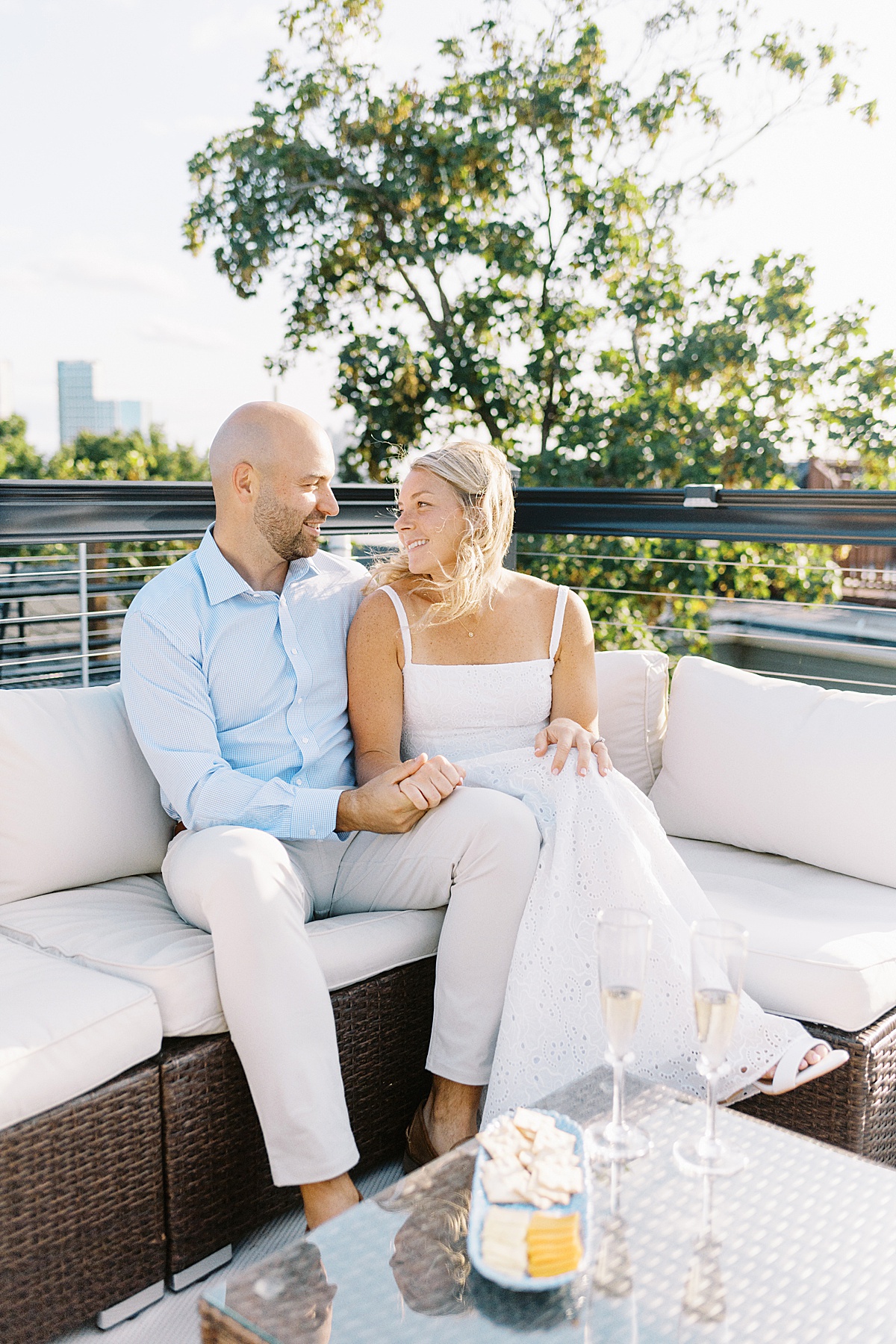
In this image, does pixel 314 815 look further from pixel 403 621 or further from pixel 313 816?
pixel 403 621

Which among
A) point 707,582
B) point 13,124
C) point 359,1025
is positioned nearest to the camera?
point 359,1025

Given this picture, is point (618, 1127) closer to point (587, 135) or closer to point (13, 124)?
point (587, 135)

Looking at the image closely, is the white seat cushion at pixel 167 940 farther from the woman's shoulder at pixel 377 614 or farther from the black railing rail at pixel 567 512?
the black railing rail at pixel 567 512

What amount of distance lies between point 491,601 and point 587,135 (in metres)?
5.04

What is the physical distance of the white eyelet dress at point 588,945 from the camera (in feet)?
5.76

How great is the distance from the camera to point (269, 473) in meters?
2.19

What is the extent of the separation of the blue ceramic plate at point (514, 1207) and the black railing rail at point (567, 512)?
2267mm

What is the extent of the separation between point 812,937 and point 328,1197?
0.96m

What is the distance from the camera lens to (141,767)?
216 cm

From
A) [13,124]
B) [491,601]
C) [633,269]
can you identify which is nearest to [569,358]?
[633,269]

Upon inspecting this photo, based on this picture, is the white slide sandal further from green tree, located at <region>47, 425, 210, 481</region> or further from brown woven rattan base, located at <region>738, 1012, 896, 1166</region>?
green tree, located at <region>47, 425, 210, 481</region>

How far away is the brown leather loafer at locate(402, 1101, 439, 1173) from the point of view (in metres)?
1.88

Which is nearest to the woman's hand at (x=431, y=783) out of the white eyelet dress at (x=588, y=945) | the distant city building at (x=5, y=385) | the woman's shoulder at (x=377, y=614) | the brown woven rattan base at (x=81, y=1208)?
the white eyelet dress at (x=588, y=945)

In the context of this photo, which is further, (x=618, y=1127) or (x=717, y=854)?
(x=717, y=854)
